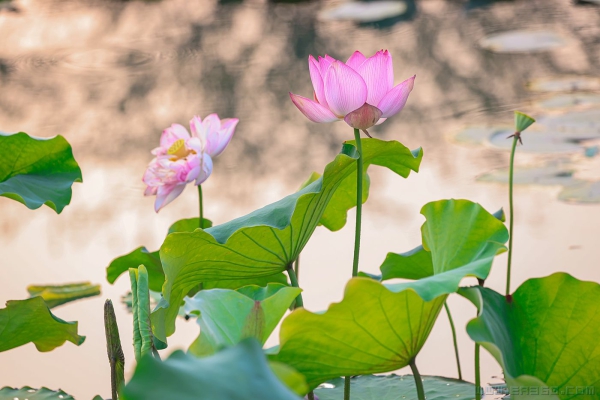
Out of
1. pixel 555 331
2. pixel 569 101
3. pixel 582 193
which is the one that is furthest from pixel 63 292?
pixel 569 101

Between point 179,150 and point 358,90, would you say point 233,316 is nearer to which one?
point 358,90

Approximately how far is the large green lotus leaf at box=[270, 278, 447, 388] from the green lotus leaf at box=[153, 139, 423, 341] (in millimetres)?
133

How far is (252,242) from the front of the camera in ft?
2.15

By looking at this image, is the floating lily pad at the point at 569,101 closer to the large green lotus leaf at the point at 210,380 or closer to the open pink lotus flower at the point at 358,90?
the open pink lotus flower at the point at 358,90

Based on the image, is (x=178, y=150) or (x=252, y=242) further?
(x=178, y=150)

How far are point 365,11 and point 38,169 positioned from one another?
10.2 ft

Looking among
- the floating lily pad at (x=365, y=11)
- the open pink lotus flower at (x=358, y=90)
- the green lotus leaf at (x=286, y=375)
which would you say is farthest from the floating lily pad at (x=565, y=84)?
the green lotus leaf at (x=286, y=375)

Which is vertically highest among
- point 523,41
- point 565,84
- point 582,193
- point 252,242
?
point 523,41

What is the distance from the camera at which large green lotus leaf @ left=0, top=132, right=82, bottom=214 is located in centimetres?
88

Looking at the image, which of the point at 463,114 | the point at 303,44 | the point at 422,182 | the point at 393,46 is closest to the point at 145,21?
the point at 303,44

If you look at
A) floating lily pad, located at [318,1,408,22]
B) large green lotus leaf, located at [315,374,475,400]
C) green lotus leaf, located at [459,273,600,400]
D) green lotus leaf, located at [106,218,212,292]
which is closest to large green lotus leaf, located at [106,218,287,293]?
green lotus leaf, located at [106,218,212,292]

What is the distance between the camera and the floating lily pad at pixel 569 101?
2.23 m

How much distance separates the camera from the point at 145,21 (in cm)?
376

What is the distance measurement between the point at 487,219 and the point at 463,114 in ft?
5.46
